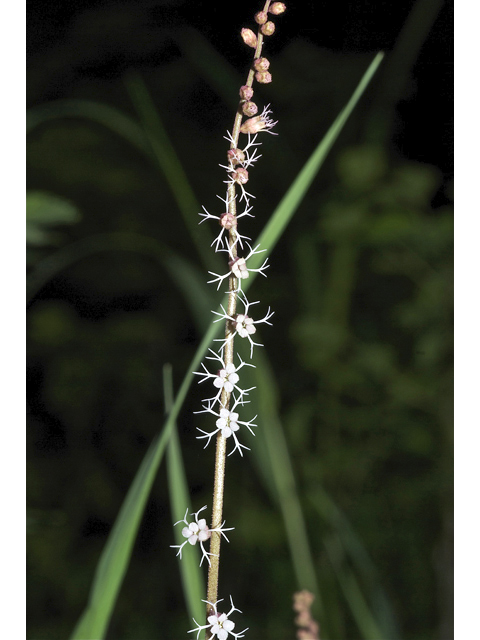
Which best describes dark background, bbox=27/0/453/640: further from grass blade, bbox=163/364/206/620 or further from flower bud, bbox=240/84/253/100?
flower bud, bbox=240/84/253/100

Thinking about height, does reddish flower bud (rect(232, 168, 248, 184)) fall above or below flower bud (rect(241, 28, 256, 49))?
below

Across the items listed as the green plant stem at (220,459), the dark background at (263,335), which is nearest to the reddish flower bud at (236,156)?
the green plant stem at (220,459)

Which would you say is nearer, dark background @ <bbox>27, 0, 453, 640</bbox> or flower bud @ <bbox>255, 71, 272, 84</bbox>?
flower bud @ <bbox>255, 71, 272, 84</bbox>

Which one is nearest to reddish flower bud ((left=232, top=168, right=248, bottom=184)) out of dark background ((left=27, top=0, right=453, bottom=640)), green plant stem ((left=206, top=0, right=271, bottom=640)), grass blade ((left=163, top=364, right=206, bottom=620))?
green plant stem ((left=206, top=0, right=271, bottom=640))

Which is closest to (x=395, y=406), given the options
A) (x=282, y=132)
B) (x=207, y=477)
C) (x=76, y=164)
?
(x=207, y=477)

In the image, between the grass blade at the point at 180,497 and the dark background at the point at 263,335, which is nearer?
the grass blade at the point at 180,497

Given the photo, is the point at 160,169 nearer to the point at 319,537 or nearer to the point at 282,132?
the point at 282,132

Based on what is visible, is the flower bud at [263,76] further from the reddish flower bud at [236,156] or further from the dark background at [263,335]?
the dark background at [263,335]

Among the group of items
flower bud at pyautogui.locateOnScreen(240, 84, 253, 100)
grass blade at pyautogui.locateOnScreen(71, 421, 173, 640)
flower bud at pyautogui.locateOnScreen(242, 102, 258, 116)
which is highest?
flower bud at pyautogui.locateOnScreen(240, 84, 253, 100)
